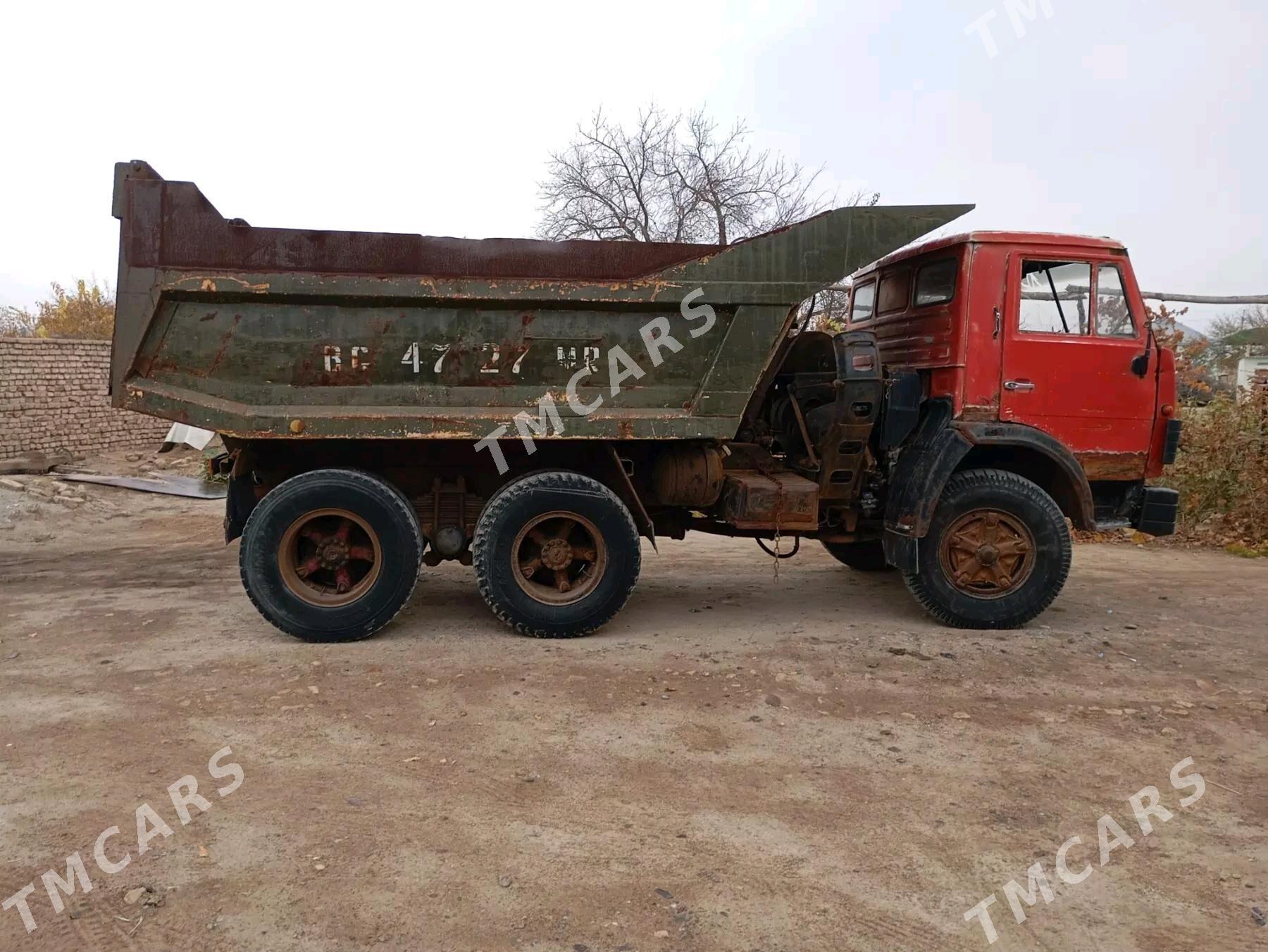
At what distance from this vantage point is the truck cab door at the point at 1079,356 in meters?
5.56

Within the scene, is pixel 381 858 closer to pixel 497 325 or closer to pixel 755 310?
pixel 497 325

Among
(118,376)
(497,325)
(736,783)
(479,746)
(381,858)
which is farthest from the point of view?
(497,325)

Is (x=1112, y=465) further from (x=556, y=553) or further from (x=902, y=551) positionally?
(x=556, y=553)

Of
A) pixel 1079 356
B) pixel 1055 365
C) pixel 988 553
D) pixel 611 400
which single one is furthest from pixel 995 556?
pixel 611 400

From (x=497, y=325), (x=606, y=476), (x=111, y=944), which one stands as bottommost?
(x=111, y=944)

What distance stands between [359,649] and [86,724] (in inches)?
58.1

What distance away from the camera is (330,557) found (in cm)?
527

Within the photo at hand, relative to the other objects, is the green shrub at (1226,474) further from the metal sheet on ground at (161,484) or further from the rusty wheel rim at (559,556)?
the metal sheet on ground at (161,484)


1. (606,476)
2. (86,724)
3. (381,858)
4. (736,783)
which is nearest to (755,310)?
(606,476)

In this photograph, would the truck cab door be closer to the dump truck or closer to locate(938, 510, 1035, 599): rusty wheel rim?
the dump truck

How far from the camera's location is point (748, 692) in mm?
4516

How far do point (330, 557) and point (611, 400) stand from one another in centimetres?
197

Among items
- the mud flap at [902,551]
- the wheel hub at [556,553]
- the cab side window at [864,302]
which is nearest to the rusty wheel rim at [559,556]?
the wheel hub at [556,553]

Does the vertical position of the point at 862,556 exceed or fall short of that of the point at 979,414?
it falls short
